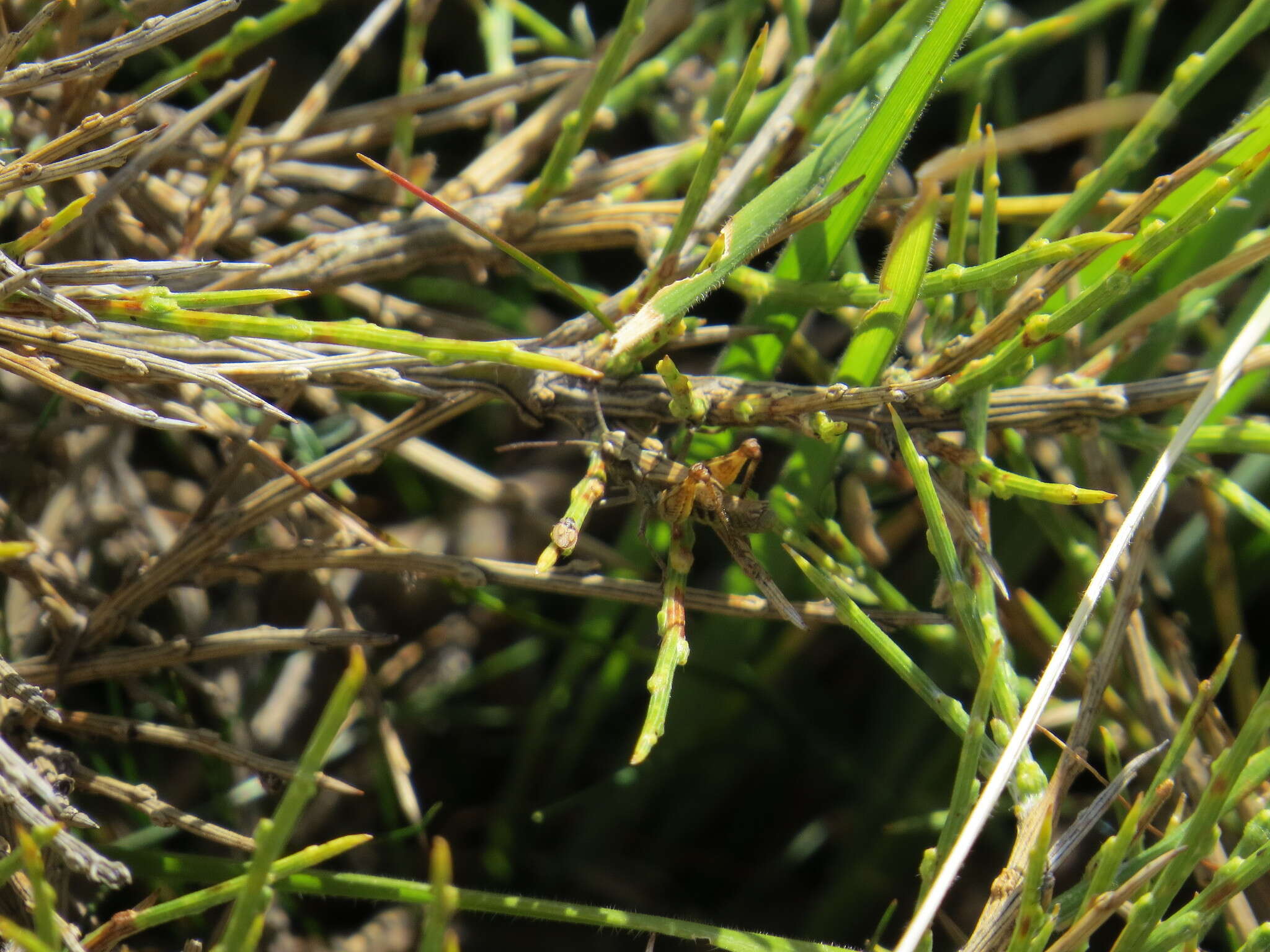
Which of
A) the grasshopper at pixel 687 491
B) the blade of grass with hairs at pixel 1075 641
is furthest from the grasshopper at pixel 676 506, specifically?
the blade of grass with hairs at pixel 1075 641

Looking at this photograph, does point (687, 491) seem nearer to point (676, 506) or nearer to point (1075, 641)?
point (676, 506)

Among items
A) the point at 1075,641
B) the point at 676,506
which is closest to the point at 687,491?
the point at 676,506

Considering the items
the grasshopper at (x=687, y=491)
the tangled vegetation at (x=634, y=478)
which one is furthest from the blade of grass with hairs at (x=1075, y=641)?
the grasshopper at (x=687, y=491)

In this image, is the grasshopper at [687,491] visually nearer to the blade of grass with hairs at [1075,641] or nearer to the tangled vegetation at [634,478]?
the tangled vegetation at [634,478]

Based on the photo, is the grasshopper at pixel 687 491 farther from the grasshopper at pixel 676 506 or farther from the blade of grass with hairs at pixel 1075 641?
the blade of grass with hairs at pixel 1075 641

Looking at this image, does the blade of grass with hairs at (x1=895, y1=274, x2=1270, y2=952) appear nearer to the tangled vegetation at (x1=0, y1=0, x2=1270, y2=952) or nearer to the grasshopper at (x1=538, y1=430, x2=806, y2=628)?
the tangled vegetation at (x1=0, y1=0, x2=1270, y2=952)

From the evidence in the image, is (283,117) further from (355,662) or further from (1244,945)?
(1244,945)

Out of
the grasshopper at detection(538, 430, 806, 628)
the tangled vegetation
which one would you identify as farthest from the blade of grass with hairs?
the grasshopper at detection(538, 430, 806, 628)

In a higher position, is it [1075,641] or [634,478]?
[634,478]

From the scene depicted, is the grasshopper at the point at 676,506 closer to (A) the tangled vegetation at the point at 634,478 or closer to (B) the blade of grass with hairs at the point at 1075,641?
(A) the tangled vegetation at the point at 634,478

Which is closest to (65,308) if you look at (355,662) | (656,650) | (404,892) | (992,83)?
(355,662)

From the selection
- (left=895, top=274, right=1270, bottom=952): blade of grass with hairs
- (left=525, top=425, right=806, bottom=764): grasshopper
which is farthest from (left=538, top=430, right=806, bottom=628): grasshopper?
(left=895, top=274, right=1270, bottom=952): blade of grass with hairs
